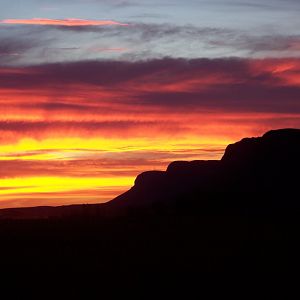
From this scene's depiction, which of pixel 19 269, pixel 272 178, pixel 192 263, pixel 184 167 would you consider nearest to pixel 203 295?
pixel 192 263

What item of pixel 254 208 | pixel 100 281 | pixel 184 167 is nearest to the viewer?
pixel 100 281

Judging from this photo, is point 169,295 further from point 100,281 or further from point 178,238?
point 178,238

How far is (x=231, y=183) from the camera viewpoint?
409 feet

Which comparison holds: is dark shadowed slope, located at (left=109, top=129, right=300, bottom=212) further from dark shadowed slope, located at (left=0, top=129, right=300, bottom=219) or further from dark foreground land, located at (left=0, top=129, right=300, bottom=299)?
→ dark foreground land, located at (left=0, top=129, right=300, bottom=299)

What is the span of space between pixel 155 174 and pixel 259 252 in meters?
131

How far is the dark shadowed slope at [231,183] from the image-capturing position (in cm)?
10606

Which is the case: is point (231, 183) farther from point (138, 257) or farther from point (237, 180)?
point (138, 257)

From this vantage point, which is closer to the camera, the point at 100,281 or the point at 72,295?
the point at 72,295

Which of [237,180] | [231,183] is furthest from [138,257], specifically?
[237,180]

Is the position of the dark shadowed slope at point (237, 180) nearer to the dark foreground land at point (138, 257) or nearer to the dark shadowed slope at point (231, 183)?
the dark shadowed slope at point (231, 183)

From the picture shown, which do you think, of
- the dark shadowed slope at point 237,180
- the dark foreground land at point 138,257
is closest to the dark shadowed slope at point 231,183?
the dark shadowed slope at point 237,180

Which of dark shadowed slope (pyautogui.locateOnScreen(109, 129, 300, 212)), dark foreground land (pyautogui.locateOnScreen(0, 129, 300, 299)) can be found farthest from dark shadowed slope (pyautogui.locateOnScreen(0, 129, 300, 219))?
dark foreground land (pyautogui.locateOnScreen(0, 129, 300, 299))

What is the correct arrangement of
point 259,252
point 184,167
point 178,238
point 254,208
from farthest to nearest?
point 184,167 < point 254,208 < point 178,238 < point 259,252

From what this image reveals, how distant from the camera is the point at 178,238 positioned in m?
39.7
